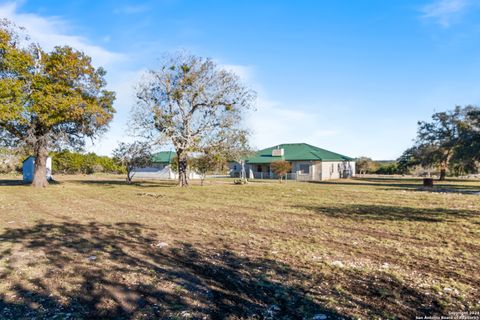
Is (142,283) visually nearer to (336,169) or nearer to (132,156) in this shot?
(132,156)

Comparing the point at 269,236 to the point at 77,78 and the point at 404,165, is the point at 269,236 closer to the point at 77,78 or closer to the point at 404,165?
the point at 77,78

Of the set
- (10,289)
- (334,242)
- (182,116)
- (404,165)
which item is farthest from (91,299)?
(404,165)

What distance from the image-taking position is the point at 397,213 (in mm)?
10359

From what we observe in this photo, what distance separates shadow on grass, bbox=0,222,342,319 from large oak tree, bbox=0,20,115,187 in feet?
50.1

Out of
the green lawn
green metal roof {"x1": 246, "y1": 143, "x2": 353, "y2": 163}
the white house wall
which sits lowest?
the green lawn

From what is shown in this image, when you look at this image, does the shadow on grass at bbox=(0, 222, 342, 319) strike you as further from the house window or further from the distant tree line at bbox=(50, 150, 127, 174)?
the distant tree line at bbox=(50, 150, 127, 174)

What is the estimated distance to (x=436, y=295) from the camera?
3.65 m

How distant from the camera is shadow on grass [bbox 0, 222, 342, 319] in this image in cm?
329

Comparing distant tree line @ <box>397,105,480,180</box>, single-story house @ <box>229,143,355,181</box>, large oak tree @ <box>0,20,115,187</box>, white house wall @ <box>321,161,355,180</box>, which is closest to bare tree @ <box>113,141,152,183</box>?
large oak tree @ <box>0,20,115,187</box>

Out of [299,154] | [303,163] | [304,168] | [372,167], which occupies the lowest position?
[304,168]

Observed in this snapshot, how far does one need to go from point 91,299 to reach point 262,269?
88.8 inches

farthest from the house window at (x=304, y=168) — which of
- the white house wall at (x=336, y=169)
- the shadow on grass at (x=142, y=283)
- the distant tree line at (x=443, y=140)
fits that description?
the shadow on grass at (x=142, y=283)

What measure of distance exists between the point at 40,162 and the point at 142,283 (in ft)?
71.6

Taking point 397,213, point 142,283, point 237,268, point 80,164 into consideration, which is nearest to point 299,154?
point 397,213
